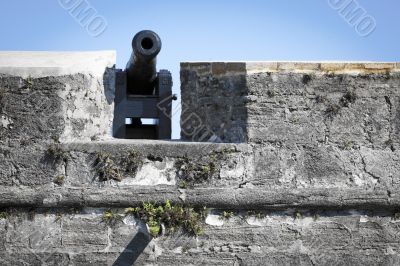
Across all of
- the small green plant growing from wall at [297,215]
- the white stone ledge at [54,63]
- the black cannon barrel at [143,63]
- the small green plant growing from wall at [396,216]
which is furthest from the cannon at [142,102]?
the small green plant growing from wall at [396,216]

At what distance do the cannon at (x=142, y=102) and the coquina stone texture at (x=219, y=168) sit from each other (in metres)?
0.29

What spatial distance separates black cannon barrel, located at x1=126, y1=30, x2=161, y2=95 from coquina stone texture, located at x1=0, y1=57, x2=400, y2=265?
0.87 feet

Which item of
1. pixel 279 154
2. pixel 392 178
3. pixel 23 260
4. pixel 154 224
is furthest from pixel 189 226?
pixel 392 178

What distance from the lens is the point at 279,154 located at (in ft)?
17.2

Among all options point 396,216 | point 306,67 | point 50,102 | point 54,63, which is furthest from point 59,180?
point 396,216

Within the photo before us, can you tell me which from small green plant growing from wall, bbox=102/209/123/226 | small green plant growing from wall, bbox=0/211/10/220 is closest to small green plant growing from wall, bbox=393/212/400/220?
small green plant growing from wall, bbox=102/209/123/226

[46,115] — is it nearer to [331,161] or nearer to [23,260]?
[23,260]

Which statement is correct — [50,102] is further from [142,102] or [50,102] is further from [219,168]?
[219,168]

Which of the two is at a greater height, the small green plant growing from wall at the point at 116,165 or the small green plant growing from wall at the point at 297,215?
the small green plant growing from wall at the point at 116,165

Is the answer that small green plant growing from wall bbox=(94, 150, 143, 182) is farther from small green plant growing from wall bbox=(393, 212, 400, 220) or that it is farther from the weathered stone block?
small green plant growing from wall bbox=(393, 212, 400, 220)

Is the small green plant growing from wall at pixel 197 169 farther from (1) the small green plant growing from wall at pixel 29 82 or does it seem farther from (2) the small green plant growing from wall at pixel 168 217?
(1) the small green plant growing from wall at pixel 29 82

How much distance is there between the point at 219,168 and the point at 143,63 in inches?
42.4

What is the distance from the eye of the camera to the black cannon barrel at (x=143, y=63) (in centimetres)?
527

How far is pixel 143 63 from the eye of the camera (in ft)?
18.1
